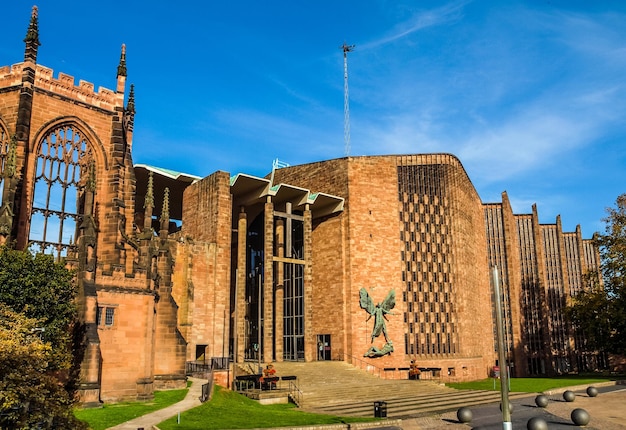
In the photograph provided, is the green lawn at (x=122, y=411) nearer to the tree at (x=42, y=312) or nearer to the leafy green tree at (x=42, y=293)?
the tree at (x=42, y=312)

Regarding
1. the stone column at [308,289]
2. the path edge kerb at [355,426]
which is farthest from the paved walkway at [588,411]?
the stone column at [308,289]

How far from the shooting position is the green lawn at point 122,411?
2159 centimetres

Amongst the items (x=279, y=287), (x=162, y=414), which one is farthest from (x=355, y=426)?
(x=279, y=287)

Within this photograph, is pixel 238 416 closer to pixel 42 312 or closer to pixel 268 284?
pixel 42 312

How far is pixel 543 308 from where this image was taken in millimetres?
78188

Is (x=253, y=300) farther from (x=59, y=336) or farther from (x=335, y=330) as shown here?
(x=59, y=336)

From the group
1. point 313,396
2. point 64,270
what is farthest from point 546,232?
point 64,270

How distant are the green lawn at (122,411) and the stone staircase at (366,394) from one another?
23.5 ft

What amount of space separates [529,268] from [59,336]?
70.7 metres

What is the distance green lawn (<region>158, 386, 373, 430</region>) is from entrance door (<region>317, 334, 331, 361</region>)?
20294 millimetres

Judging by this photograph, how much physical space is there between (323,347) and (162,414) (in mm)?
27398

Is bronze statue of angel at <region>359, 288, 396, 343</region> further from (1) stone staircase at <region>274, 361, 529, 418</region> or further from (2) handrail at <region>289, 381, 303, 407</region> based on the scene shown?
(2) handrail at <region>289, 381, 303, 407</region>

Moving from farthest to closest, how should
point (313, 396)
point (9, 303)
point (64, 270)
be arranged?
point (313, 396) < point (64, 270) < point (9, 303)

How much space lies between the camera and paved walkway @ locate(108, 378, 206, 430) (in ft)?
68.3
